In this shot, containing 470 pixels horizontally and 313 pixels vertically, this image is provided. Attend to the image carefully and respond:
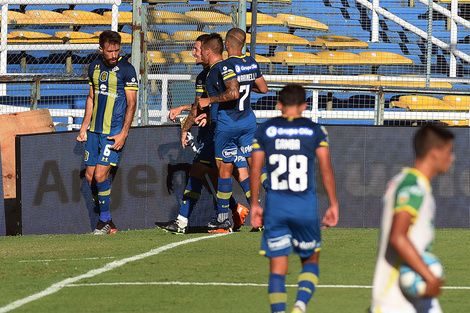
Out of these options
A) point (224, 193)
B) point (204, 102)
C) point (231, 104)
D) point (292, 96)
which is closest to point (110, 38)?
point (204, 102)

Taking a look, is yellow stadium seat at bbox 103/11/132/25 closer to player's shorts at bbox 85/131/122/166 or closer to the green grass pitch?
player's shorts at bbox 85/131/122/166

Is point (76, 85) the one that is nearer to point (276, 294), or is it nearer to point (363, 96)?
point (363, 96)

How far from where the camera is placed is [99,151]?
10211 mm

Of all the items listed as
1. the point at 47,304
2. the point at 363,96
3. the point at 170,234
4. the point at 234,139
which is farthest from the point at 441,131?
the point at 363,96

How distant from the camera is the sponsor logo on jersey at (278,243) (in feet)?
17.1

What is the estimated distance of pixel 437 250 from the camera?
849 cm

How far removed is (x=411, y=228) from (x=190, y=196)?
20.8 ft

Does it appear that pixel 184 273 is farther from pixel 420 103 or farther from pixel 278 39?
pixel 278 39

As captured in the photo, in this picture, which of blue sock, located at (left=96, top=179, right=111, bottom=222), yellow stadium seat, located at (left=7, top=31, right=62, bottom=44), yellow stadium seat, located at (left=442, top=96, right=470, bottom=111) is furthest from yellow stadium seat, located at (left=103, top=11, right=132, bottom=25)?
blue sock, located at (left=96, top=179, right=111, bottom=222)

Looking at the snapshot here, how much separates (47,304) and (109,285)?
78cm

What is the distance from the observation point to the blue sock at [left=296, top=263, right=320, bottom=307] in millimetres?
5129

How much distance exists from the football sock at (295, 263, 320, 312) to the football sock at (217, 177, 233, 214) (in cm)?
428

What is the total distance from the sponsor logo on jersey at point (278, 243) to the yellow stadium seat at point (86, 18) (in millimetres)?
13053

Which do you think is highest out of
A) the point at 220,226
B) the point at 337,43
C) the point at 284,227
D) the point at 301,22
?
the point at 301,22
